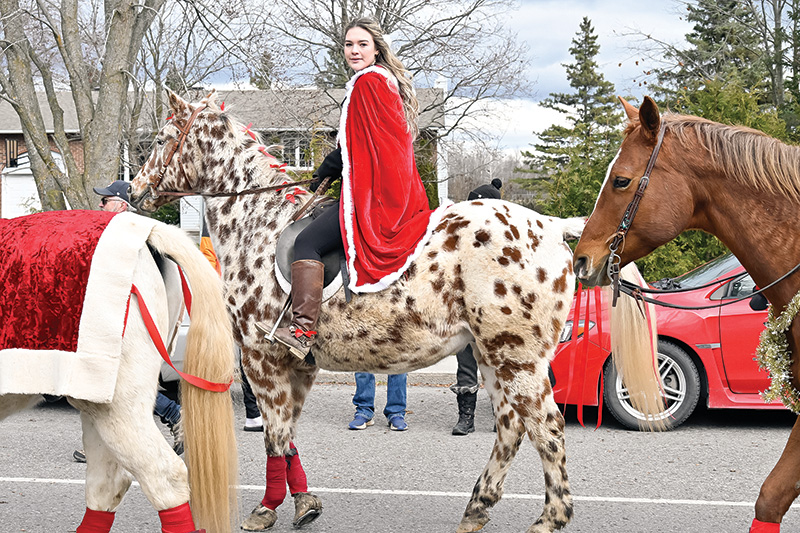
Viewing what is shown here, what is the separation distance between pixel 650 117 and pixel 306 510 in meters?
2.92

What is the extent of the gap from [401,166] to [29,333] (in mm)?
2212

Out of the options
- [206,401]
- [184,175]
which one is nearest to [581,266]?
[206,401]

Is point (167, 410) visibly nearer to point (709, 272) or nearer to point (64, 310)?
point (64, 310)

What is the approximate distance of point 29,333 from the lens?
3.30m

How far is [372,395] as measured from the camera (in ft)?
25.0

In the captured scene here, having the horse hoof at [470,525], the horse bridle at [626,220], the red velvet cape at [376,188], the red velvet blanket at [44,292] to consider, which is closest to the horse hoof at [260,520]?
the horse hoof at [470,525]

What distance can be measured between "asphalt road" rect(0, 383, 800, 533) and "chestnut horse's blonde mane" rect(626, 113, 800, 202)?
2.21m

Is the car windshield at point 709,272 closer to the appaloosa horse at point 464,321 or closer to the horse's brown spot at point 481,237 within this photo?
the appaloosa horse at point 464,321

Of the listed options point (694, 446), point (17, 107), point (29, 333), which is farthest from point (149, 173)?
point (17, 107)

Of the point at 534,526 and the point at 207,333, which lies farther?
the point at 534,526

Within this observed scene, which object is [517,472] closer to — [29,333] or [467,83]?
[29,333]

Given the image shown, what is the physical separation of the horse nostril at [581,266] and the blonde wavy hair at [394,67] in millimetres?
→ 1382

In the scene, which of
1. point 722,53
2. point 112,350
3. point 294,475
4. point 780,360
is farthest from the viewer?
point 722,53

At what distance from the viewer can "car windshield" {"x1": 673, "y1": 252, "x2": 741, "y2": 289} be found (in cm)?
737
